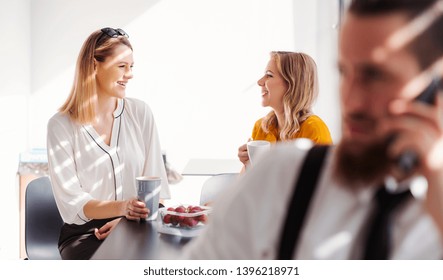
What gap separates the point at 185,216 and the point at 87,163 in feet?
1.51

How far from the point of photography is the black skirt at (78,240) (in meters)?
1.38

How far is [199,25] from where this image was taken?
2.08 meters

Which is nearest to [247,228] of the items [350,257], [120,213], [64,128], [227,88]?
[350,257]

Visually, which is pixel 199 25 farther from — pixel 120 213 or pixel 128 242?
pixel 128 242

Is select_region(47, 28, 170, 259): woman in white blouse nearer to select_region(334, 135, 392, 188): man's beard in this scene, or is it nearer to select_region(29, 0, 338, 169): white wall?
select_region(29, 0, 338, 169): white wall

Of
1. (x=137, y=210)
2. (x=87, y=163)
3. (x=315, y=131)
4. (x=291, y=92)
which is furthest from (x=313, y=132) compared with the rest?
(x=87, y=163)

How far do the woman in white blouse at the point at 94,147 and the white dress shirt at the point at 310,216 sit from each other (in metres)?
0.74

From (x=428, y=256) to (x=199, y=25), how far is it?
1541mm

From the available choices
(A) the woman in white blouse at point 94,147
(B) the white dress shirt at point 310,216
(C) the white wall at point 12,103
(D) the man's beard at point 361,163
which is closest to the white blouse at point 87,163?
(A) the woman in white blouse at point 94,147

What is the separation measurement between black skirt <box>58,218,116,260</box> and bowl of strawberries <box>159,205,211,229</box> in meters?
0.31

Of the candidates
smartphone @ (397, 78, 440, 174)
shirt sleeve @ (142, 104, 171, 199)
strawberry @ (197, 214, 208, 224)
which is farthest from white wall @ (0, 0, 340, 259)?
smartphone @ (397, 78, 440, 174)

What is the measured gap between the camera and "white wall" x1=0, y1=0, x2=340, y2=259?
146 cm

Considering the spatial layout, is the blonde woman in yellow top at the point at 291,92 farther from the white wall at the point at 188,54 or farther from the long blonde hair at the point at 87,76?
the long blonde hair at the point at 87,76

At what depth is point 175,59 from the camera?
6.70 feet
